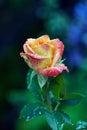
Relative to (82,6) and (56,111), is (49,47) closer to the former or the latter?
(56,111)

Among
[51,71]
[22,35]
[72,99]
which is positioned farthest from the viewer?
[22,35]

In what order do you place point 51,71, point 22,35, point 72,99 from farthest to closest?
1. point 22,35
2. point 72,99
3. point 51,71

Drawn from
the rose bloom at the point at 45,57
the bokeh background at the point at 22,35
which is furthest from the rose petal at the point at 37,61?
the bokeh background at the point at 22,35

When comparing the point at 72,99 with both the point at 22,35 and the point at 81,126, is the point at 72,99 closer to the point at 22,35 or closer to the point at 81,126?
the point at 81,126

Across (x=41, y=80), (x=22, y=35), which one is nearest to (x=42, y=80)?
(x=41, y=80)

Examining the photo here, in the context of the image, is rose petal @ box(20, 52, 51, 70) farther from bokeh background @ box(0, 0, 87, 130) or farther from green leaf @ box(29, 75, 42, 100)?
bokeh background @ box(0, 0, 87, 130)
